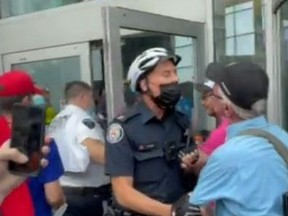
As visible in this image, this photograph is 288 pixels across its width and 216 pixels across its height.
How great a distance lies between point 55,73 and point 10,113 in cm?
259

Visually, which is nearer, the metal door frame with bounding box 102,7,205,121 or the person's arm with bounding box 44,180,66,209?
the person's arm with bounding box 44,180,66,209

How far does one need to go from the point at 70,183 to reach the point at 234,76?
2017 millimetres

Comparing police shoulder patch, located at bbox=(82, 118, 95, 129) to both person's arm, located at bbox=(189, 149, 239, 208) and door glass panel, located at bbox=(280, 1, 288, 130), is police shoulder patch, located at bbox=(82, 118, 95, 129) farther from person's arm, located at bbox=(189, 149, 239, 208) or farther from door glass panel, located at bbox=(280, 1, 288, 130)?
person's arm, located at bbox=(189, 149, 239, 208)

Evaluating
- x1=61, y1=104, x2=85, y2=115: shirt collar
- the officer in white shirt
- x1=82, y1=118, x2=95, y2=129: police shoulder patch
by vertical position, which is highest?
x1=61, y1=104, x2=85, y2=115: shirt collar

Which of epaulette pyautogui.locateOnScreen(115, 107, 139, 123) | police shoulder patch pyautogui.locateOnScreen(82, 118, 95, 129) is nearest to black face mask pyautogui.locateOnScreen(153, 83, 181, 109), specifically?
epaulette pyautogui.locateOnScreen(115, 107, 139, 123)

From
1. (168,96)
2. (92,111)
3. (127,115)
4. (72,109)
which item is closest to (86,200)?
(72,109)

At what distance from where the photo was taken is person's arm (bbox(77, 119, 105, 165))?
3.87m

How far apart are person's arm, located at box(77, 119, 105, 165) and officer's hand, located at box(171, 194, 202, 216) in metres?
1.23

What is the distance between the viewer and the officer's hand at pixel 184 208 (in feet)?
8.38

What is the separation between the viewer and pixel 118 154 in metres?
2.77

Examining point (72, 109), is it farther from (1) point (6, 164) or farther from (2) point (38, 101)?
(1) point (6, 164)

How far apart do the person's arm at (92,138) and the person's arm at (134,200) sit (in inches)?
42.7

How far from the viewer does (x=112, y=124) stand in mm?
2830

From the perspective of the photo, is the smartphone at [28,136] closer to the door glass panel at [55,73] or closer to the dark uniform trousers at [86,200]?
the dark uniform trousers at [86,200]
